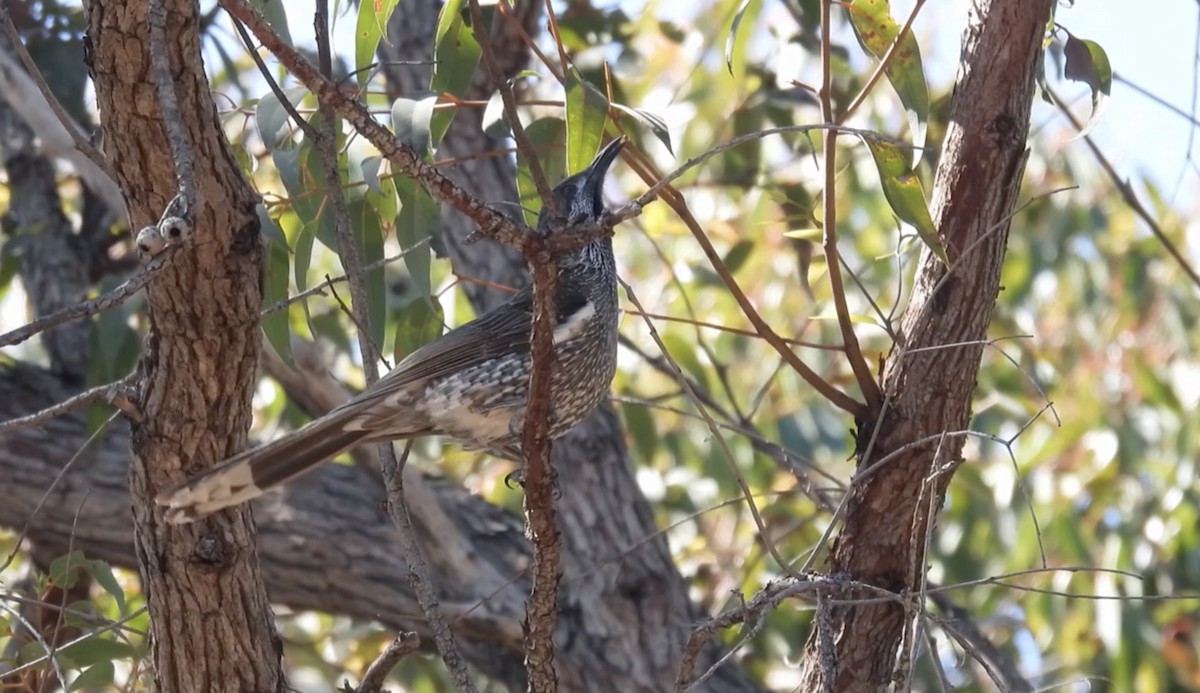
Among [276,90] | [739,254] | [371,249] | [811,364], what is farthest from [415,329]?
[811,364]

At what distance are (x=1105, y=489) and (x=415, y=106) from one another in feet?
13.5

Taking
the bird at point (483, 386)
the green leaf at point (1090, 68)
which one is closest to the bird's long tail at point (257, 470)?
the bird at point (483, 386)

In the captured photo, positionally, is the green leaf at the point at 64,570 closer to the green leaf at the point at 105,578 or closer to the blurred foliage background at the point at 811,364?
the green leaf at the point at 105,578

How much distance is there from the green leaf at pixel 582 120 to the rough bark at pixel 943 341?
63 centimetres

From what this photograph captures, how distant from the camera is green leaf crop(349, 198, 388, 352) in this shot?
9.69 feet

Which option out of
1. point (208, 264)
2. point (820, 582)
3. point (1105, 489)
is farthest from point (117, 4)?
point (1105, 489)

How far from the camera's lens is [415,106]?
2.54 meters

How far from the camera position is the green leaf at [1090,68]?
2629 millimetres

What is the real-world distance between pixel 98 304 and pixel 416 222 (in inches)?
44.9

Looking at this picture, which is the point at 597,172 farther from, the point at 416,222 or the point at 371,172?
the point at 371,172

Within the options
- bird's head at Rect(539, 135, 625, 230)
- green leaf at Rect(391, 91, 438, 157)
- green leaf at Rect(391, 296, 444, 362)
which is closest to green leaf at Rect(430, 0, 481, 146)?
green leaf at Rect(391, 91, 438, 157)

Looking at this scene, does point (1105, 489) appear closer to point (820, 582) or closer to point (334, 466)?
point (334, 466)

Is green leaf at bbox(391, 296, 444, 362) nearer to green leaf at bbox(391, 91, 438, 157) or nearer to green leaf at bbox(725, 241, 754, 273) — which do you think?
green leaf at bbox(391, 91, 438, 157)

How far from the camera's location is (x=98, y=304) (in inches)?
68.4
